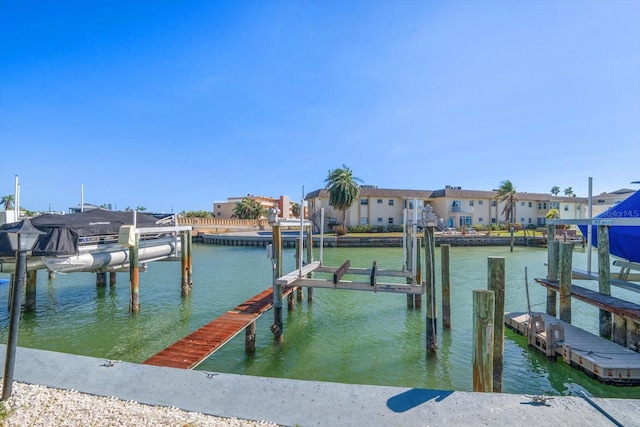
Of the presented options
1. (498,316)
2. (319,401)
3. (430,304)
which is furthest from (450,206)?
(319,401)

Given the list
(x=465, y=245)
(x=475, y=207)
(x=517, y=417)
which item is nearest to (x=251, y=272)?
(x=517, y=417)

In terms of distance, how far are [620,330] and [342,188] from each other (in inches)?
1490

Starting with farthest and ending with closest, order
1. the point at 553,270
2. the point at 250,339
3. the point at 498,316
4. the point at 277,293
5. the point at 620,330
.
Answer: the point at 553,270
the point at 277,293
the point at 250,339
the point at 620,330
the point at 498,316

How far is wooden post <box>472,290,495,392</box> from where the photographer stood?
15.6ft

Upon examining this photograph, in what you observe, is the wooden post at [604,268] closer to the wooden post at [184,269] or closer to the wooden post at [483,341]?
the wooden post at [483,341]

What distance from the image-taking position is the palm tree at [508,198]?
5203 cm

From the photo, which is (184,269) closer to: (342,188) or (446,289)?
(446,289)

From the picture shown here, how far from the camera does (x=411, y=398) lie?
4.04 metres

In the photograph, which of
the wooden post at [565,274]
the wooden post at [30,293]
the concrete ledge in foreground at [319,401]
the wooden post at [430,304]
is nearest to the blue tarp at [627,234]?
the wooden post at [565,274]

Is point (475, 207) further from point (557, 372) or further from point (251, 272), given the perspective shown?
point (557, 372)

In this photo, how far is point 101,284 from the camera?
1596 centimetres

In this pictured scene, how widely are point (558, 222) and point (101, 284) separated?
1956cm

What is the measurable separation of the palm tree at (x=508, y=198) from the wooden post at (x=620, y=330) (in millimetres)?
50000

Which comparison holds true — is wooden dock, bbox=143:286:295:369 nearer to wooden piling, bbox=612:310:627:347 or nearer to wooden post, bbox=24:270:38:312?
wooden post, bbox=24:270:38:312
